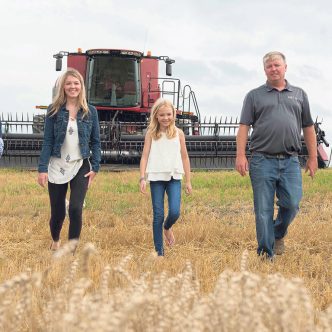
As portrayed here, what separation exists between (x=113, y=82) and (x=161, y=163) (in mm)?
11833

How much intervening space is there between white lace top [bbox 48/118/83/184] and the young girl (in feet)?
1.97

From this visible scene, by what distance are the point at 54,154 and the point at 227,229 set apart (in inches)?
94.6

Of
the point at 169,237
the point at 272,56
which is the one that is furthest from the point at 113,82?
the point at 272,56

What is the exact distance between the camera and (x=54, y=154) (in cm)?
501

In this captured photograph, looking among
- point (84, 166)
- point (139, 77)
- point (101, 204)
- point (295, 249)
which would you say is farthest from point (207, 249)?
point (139, 77)

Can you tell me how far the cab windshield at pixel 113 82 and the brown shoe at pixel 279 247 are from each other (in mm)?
11526

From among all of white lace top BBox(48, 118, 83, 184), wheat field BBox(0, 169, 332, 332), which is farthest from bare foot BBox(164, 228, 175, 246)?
white lace top BBox(48, 118, 83, 184)

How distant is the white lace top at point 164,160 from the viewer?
5094 mm

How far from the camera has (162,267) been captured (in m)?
4.22

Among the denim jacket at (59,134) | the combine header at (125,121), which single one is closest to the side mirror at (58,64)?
the combine header at (125,121)

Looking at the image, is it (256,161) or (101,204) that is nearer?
(256,161)

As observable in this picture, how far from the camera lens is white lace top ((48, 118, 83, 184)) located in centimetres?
500

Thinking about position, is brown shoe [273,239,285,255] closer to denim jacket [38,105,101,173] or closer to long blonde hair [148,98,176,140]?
long blonde hair [148,98,176,140]

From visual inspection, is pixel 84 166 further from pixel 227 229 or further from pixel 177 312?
pixel 177 312
